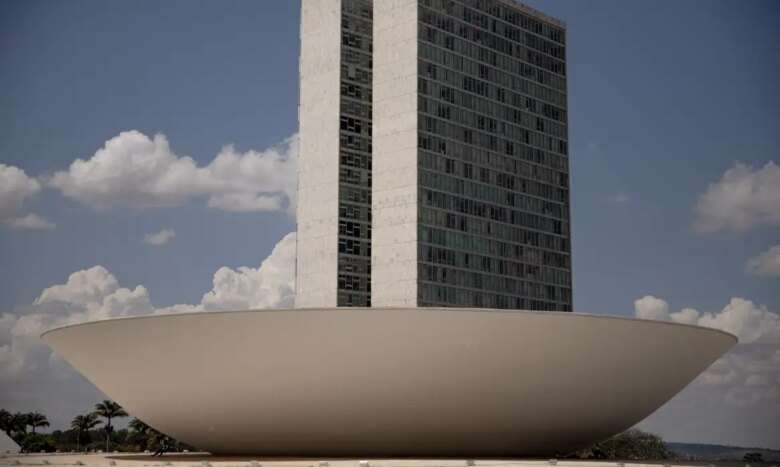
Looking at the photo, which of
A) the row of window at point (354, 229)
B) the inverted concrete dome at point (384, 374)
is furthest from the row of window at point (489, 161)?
the inverted concrete dome at point (384, 374)

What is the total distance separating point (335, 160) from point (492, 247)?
15.9 m

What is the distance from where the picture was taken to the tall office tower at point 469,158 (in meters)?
88.8

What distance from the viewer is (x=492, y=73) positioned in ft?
317

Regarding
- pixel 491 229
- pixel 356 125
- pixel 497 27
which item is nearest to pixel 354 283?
pixel 491 229

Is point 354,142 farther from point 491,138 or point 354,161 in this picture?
point 491,138

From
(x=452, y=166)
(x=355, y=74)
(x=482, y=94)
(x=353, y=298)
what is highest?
(x=355, y=74)

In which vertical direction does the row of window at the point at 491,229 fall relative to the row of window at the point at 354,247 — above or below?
above

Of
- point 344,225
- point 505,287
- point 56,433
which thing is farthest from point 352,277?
point 56,433

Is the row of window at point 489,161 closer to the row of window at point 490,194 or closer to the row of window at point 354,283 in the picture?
the row of window at point 490,194

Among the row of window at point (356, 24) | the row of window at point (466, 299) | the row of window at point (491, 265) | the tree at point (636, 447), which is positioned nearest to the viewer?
the tree at point (636, 447)

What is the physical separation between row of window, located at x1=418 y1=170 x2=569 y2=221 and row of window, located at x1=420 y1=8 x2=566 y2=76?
1301cm

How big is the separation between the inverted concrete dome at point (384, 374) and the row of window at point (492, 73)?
5634cm

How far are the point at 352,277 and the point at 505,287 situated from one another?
14142mm

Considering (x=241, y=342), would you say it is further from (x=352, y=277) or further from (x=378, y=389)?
(x=352, y=277)
